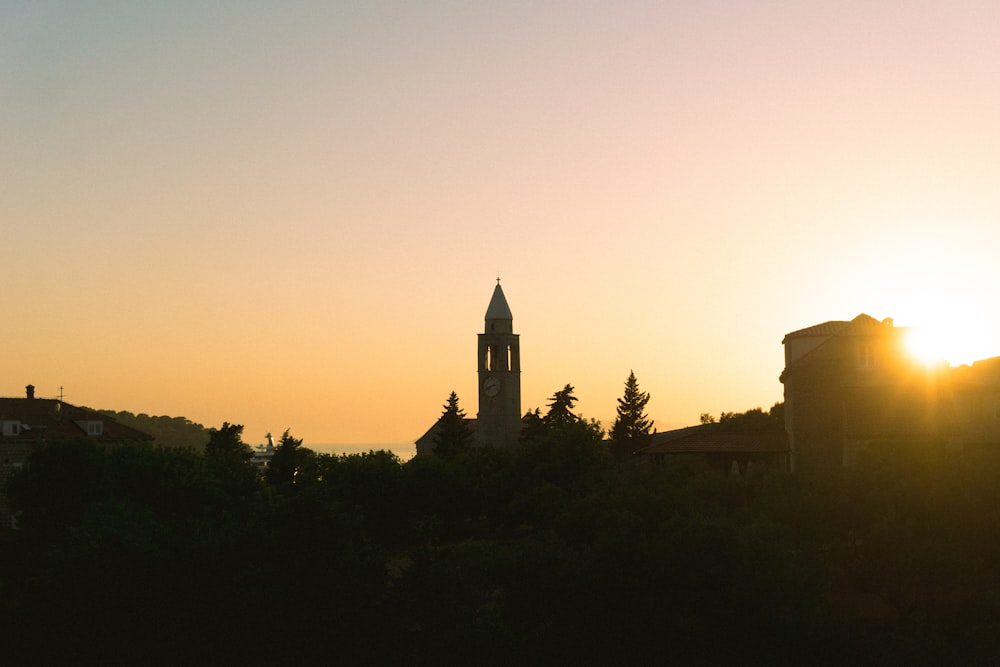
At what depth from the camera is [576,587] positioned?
26.4 metres

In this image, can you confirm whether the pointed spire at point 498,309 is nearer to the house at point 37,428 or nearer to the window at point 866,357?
the house at point 37,428

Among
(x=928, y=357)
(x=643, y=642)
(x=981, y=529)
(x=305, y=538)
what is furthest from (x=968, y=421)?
(x=305, y=538)

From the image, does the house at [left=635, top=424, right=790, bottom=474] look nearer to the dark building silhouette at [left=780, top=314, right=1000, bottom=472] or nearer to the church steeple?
the dark building silhouette at [left=780, top=314, right=1000, bottom=472]

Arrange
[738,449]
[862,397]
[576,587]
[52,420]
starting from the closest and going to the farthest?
[576,587] → [862,397] → [738,449] → [52,420]

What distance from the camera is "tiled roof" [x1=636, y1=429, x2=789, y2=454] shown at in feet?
194

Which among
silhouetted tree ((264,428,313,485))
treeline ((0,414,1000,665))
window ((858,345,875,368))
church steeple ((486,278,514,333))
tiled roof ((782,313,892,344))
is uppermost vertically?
church steeple ((486,278,514,333))

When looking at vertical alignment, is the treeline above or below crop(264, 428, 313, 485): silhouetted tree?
below

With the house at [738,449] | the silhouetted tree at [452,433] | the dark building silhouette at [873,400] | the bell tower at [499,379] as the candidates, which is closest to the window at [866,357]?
the dark building silhouette at [873,400]

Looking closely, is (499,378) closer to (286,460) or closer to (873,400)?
(286,460)

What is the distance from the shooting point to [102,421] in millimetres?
76062

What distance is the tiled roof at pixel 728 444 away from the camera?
59.2 meters

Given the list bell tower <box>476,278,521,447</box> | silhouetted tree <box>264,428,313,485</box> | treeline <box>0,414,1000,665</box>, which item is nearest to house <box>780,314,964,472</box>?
treeline <box>0,414,1000,665</box>

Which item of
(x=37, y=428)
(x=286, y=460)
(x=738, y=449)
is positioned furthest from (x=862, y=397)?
(x=37, y=428)

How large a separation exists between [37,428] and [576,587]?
5671 centimetres
